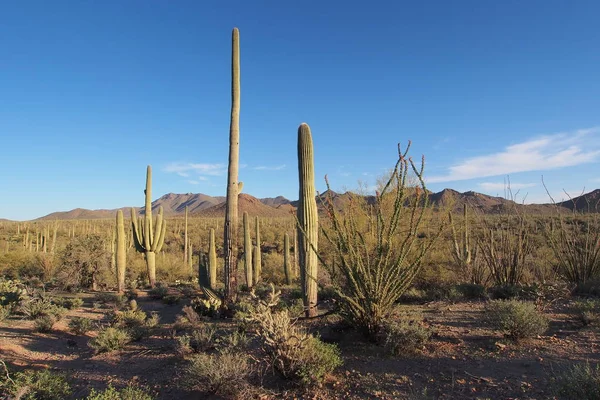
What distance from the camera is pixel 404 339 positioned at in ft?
18.2

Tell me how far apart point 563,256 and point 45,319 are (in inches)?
520

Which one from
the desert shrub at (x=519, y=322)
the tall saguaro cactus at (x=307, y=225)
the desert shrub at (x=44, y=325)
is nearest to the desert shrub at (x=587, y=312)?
the desert shrub at (x=519, y=322)

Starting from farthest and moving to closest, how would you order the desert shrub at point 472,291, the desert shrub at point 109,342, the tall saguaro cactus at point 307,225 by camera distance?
the desert shrub at point 472,291 → the tall saguaro cactus at point 307,225 → the desert shrub at point 109,342

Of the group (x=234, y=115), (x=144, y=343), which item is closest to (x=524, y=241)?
(x=234, y=115)

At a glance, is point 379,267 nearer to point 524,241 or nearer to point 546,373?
point 546,373

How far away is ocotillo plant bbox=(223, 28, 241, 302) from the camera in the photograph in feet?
32.2

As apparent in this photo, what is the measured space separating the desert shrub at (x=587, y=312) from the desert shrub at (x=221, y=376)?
5.44 metres

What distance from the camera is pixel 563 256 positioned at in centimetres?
1017

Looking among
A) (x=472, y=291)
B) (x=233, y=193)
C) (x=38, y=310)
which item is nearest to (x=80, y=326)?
(x=38, y=310)

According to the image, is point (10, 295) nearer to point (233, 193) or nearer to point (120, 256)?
point (120, 256)

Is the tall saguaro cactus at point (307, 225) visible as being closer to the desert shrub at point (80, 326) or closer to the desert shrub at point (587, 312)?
the desert shrub at point (587, 312)

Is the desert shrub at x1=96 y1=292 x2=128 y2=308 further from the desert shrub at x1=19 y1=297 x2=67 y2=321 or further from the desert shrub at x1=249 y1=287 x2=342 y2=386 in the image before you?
the desert shrub at x1=249 y1=287 x2=342 y2=386

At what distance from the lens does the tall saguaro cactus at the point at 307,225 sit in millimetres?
7688

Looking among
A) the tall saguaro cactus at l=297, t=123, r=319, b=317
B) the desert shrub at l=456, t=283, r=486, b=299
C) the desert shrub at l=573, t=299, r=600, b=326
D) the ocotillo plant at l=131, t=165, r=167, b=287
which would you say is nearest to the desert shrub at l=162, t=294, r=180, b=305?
the ocotillo plant at l=131, t=165, r=167, b=287
